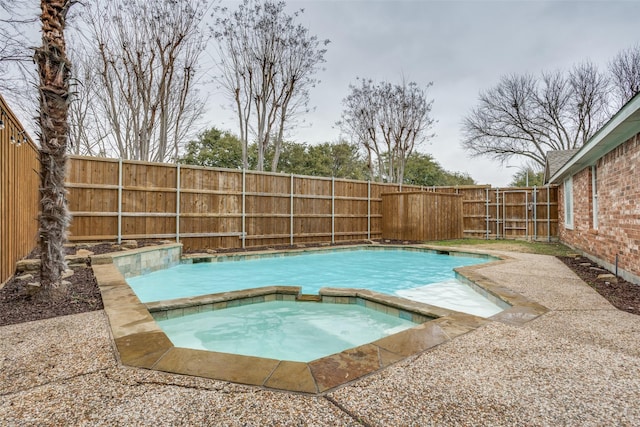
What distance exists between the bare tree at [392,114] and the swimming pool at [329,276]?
9.27 m

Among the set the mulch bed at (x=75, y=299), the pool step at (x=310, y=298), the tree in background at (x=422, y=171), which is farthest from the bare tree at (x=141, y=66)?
the tree in background at (x=422, y=171)

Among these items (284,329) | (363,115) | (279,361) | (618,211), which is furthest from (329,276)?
(363,115)

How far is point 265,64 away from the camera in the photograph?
459 inches

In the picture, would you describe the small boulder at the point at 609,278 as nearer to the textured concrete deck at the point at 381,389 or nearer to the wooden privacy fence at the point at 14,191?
the textured concrete deck at the point at 381,389

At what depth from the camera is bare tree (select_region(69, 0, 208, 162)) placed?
9.84m

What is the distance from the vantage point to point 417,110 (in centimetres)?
1673

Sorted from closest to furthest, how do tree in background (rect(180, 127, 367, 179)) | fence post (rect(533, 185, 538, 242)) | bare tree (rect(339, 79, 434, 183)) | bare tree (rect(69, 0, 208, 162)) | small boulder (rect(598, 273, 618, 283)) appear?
1. small boulder (rect(598, 273, 618, 283))
2. bare tree (rect(69, 0, 208, 162))
3. fence post (rect(533, 185, 538, 242))
4. bare tree (rect(339, 79, 434, 183))
5. tree in background (rect(180, 127, 367, 179))

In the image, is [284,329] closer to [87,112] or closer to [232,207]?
[232,207]

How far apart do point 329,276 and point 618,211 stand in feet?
15.5

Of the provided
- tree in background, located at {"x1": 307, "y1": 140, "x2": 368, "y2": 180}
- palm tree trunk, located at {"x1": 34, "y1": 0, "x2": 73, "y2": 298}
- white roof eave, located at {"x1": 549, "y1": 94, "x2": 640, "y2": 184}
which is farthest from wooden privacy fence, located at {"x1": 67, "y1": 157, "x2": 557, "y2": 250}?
tree in background, located at {"x1": 307, "y1": 140, "x2": 368, "y2": 180}

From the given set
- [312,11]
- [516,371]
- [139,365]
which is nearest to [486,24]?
[312,11]

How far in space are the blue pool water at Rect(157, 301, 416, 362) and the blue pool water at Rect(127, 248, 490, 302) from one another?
142 cm

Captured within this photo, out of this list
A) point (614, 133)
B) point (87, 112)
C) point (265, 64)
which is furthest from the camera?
point (87, 112)

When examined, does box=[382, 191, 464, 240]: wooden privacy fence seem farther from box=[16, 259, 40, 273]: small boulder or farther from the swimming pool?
box=[16, 259, 40, 273]: small boulder
